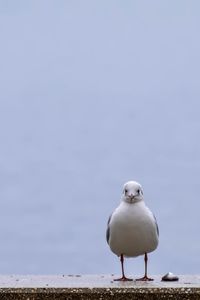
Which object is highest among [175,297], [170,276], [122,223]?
[122,223]

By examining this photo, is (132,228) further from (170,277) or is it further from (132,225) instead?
A: (170,277)

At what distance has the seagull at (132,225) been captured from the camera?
8008 mm

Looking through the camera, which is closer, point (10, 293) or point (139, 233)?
point (10, 293)

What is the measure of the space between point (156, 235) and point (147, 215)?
23cm

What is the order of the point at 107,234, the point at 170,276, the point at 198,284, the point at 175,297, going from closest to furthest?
the point at 175,297 → the point at 198,284 → the point at 170,276 → the point at 107,234

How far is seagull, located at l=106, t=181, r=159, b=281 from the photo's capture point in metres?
8.01

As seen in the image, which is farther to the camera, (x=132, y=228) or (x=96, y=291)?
(x=132, y=228)

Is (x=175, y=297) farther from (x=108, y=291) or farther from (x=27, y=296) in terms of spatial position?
(x=27, y=296)

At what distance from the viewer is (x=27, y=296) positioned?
673 centimetres

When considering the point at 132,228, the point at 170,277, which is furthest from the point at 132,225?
the point at 170,277

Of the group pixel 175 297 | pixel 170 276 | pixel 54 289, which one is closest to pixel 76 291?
pixel 54 289

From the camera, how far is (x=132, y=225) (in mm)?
8023

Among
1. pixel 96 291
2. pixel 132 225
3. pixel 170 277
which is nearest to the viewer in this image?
pixel 96 291

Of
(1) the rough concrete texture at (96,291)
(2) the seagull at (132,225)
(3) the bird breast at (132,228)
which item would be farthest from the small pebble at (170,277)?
(1) the rough concrete texture at (96,291)
